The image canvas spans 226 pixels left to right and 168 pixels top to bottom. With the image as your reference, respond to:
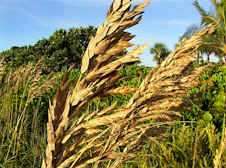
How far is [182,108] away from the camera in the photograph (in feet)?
4.17

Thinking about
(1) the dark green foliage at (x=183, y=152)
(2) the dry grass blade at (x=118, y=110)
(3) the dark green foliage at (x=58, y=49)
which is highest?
(3) the dark green foliage at (x=58, y=49)

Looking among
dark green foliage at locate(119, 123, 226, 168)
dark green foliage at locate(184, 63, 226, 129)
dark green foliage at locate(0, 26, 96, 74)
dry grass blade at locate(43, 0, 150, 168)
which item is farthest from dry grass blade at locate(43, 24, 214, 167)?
dark green foliage at locate(0, 26, 96, 74)

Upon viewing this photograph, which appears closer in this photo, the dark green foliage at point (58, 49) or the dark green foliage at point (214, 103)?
the dark green foliage at point (214, 103)

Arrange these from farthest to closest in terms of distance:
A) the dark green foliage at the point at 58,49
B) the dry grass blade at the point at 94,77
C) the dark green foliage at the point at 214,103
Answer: the dark green foliage at the point at 58,49
the dark green foliage at the point at 214,103
the dry grass blade at the point at 94,77

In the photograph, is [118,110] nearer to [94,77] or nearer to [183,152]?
[94,77]

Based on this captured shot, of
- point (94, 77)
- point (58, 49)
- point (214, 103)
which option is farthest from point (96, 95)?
point (58, 49)

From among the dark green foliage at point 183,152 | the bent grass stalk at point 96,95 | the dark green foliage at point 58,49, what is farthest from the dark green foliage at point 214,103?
the dark green foliage at point 58,49

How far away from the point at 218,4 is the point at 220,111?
16.5m

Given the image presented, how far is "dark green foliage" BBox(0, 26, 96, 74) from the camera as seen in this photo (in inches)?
685

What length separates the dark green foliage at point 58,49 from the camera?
1739cm

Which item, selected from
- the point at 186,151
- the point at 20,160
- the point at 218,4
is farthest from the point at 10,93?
the point at 218,4

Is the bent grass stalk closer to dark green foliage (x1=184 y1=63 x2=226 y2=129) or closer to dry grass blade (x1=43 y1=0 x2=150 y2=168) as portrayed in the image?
dry grass blade (x1=43 y1=0 x2=150 y2=168)

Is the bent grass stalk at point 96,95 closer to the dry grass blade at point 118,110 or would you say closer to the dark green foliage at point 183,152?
the dry grass blade at point 118,110

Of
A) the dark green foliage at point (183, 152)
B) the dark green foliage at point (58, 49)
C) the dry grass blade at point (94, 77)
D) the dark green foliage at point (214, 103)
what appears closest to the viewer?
the dry grass blade at point (94, 77)
